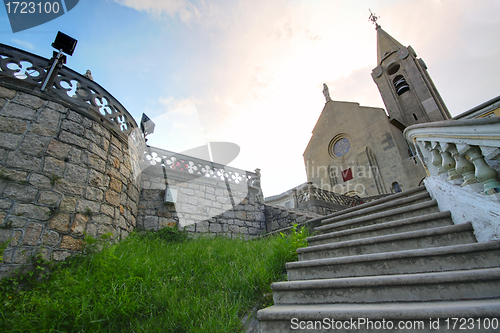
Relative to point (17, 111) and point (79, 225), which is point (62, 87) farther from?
point (79, 225)

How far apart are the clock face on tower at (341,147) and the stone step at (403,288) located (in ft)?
59.1

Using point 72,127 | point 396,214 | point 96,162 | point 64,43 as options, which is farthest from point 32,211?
→ point 396,214

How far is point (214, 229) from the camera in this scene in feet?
21.7

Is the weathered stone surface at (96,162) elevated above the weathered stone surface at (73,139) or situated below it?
below

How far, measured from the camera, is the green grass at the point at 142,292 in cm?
210

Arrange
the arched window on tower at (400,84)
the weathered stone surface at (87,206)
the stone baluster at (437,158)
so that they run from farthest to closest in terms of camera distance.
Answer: the arched window on tower at (400,84) → the weathered stone surface at (87,206) → the stone baluster at (437,158)

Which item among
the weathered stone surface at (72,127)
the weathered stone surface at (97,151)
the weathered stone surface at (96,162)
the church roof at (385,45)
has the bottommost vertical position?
the weathered stone surface at (96,162)

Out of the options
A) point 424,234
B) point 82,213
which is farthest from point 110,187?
point 424,234

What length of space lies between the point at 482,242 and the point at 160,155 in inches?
256

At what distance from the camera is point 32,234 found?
2.96 meters

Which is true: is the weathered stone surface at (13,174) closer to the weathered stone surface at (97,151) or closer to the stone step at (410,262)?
the weathered stone surface at (97,151)

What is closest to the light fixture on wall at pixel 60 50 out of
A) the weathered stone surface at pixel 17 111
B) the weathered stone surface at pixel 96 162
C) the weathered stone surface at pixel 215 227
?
the weathered stone surface at pixel 17 111

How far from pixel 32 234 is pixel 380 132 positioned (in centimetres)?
1861

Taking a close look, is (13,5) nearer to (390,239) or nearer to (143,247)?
(143,247)
